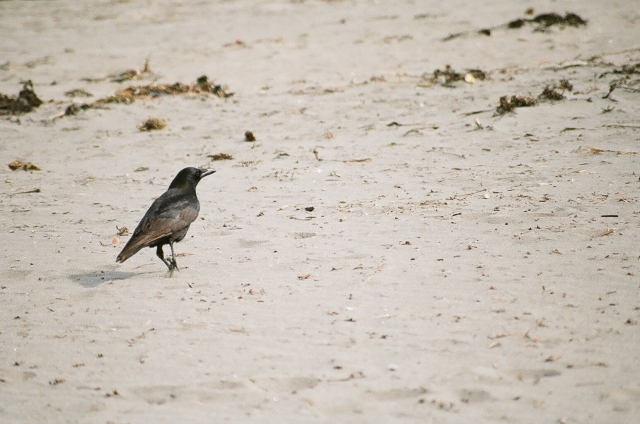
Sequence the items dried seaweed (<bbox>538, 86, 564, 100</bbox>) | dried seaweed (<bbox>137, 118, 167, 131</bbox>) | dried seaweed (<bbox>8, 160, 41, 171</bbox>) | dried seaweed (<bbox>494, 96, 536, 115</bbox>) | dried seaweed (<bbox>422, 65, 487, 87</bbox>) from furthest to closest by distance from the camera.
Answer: dried seaweed (<bbox>422, 65, 487, 87</bbox>) < dried seaweed (<bbox>137, 118, 167, 131</bbox>) < dried seaweed (<bbox>538, 86, 564, 100</bbox>) < dried seaweed (<bbox>494, 96, 536, 115</bbox>) < dried seaweed (<bbox>8, 160, 41, 171</bbox>)

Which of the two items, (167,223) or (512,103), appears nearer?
(167,223)

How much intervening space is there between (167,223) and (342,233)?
1.63m

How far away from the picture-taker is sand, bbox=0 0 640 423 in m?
3.99

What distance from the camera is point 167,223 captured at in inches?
236

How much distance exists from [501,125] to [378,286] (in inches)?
199

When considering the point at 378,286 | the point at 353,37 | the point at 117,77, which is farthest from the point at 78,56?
the point at 378,286

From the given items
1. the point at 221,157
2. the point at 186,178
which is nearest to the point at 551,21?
the point at 221,157

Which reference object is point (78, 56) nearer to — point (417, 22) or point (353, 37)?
point (353, 37)

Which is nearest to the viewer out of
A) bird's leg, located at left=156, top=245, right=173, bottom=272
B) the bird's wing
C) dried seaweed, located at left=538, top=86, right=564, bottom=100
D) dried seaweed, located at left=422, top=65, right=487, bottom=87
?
the bird's wing

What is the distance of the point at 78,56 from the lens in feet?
48.2

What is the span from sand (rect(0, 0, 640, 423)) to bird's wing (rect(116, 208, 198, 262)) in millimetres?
331

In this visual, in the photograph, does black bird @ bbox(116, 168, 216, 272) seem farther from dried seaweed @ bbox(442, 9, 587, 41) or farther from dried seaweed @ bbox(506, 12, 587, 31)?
dried seaweed @ bbox(506, 12, 587, 31)

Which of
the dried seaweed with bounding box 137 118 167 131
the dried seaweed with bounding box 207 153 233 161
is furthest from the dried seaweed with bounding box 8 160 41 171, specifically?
the dried seaweed with bounding box 207 153 233 161

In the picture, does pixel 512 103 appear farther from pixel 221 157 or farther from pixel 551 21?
pixel 551 21
